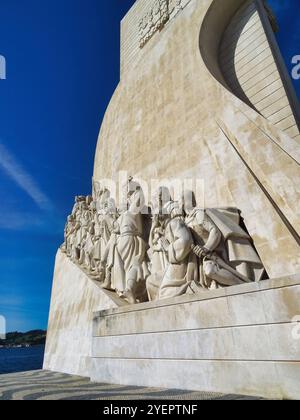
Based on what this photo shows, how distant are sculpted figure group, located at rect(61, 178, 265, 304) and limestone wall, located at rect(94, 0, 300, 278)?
10.4 inches

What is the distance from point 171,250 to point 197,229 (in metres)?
0.39

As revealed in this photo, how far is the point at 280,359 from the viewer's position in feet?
7.36

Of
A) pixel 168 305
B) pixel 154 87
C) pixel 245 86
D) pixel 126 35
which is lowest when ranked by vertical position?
pixel 168 305

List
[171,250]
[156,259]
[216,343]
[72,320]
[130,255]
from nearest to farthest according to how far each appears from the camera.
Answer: [216,343]
[171,250]
[156,259]
[130,255]
[72,320]

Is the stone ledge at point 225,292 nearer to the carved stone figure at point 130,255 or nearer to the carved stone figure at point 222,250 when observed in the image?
the carved stone figure at point 222,250

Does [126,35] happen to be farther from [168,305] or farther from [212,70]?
[168,305]

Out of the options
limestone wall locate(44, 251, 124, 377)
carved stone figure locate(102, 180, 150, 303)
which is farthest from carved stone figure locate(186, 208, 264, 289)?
limestone wall locate(44, 251, 124, 377)

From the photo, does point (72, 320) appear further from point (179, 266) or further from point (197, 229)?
point (197, 229)

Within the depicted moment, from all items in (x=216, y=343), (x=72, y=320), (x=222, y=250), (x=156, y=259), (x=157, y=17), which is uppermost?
(x=157, y=17)

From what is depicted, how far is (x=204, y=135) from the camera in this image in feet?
16.8

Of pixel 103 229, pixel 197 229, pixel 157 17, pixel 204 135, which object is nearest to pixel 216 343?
pixel 197 229

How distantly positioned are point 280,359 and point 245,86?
14.6 ft

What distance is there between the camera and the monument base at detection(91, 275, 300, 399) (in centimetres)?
226

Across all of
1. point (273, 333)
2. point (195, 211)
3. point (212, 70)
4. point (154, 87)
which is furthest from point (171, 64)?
point (273, 333)
